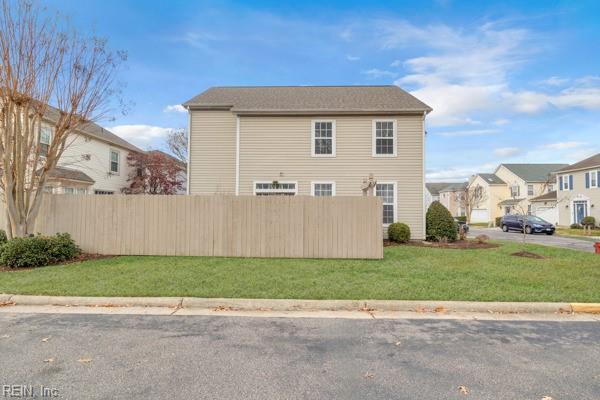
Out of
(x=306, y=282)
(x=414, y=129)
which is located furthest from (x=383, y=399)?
(x=414, y=129)

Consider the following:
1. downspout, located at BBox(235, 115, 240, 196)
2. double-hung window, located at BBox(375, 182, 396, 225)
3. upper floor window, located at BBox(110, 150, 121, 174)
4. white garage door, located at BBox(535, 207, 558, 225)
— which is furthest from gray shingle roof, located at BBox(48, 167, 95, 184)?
white garage door, located at BBox(535, 207, 558, 225)

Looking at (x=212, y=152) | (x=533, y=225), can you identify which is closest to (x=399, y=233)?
(x=212, y=152)

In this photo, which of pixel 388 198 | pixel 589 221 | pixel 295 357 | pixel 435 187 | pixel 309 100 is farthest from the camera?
pixel 435 187

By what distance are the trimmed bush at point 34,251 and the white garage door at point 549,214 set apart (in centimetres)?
3820

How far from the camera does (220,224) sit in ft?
30.5

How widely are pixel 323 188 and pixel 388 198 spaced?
2868mm

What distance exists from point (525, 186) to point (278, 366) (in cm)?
4617

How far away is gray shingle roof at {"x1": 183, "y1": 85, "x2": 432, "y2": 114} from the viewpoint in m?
14.0

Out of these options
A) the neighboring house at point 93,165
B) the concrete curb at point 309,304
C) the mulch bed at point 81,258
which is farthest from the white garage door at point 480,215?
the mulch bed at point 81,258

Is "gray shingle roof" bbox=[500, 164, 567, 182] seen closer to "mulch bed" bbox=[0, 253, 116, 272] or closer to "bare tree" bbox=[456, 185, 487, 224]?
"bare tree" bbox=[456, 185, 487, 224]

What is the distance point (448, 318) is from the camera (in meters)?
4.81

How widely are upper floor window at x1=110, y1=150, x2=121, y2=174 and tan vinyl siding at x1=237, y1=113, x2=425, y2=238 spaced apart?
11.2 metres

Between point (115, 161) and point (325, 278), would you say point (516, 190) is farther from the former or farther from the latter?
point (115, 161)

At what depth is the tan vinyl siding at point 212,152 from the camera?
14.6 m
